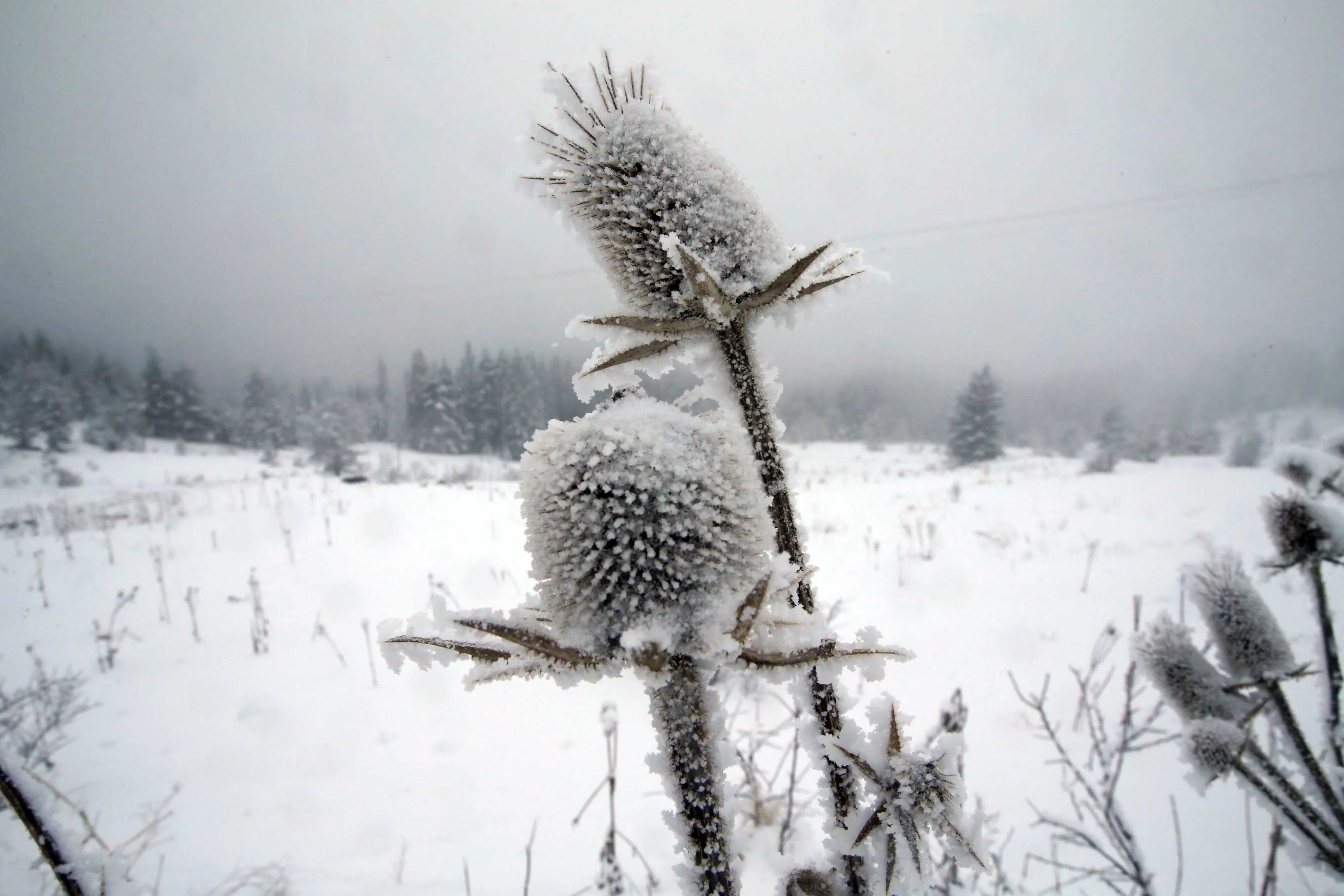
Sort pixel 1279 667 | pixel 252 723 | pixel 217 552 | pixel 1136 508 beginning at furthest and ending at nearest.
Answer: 1. pixel 1136 508
2. pixel 217 552
3. pixel 252 723
4. pixel 1279 667

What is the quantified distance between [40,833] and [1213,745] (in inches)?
104

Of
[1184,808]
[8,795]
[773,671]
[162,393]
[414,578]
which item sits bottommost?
[1184,808]

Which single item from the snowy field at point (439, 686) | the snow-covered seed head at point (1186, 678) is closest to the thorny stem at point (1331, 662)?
the snow-covered seed head at point (1186, 678)

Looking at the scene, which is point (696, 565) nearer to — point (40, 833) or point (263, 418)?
point (40, 833)

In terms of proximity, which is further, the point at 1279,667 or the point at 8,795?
the point at 1279,667

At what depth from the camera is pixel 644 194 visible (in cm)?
105

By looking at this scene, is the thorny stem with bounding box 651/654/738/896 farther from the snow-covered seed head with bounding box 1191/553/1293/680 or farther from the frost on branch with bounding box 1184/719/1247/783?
the snow-covered seed head with bounding box 1191/553/1293/680

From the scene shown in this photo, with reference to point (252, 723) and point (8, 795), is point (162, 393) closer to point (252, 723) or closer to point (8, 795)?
point (252, 723)

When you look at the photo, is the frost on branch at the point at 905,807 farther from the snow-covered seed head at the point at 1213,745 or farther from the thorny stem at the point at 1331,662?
the thorny stem at the point at 1331,662

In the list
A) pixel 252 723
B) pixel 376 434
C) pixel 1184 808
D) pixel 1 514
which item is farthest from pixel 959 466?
pixel 376 434

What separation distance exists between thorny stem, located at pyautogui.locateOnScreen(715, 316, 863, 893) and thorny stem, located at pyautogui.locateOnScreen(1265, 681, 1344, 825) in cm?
146

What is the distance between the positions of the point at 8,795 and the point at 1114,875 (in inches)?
138

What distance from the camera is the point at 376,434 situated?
163ft

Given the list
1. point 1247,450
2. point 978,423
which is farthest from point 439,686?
point 978,423
